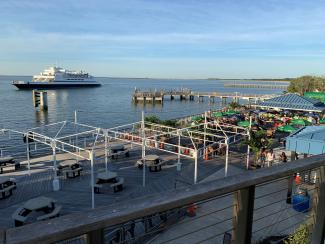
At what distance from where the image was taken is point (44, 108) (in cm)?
5700

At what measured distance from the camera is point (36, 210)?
9.78 metres

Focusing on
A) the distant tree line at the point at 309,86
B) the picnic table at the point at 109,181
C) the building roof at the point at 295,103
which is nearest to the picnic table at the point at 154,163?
the picnic table at the point at 109,181

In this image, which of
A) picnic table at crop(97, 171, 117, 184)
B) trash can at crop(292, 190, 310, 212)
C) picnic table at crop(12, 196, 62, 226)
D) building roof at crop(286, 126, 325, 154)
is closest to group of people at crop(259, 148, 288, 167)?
building roof at crop(286, 126, 325, 154)

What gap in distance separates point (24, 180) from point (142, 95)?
58870 mm

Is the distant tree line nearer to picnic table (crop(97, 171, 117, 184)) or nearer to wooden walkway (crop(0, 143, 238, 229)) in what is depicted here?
wooden walkway (crop(0, 143, 238, 229))

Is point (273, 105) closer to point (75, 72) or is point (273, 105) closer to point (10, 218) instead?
point (10, 218)

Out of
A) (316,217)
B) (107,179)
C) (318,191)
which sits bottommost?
(107,179)

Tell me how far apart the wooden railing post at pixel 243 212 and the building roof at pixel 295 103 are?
91.4 feet

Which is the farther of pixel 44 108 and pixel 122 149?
pixel 44 108

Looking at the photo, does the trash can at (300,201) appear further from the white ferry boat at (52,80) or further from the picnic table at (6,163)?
the white ferry boat at (52,80)

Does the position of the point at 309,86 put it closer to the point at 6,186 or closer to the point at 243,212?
the point at 6,186

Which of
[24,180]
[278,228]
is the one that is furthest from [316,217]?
[24,180]

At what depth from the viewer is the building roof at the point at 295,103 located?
2694 centimetres

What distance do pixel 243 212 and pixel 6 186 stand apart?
12637 millimetres
